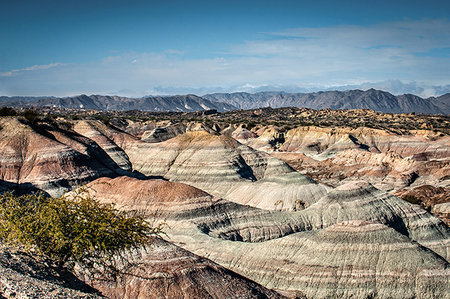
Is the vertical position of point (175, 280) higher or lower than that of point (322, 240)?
higher

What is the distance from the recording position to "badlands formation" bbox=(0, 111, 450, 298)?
22.4m

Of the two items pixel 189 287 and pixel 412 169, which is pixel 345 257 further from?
pixel 412 169

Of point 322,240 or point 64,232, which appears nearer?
point 64,232

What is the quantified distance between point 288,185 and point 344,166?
95.0 feet

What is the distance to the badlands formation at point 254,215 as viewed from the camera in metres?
22.4

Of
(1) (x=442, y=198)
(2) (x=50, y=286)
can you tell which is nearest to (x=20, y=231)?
(2) (x=50, y=286)

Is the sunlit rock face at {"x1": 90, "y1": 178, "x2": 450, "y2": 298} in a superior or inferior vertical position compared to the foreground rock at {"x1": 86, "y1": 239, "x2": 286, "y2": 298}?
inferior

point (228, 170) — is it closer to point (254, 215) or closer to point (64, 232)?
point (254, 215)

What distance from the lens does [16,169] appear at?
50.3m

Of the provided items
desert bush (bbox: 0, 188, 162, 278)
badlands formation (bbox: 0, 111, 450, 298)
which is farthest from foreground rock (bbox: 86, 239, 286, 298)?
desert bush (bbox: 0, 188, 162, 278)

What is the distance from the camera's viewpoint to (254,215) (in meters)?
37.4

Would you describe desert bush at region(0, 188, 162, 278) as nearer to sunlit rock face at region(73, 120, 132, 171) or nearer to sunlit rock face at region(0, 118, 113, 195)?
sunlit rock face at region(0, 118, 113, 195)

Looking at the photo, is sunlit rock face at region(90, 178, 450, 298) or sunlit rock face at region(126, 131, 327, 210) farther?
sunlit rock face at region(126, 131, 327, 210)

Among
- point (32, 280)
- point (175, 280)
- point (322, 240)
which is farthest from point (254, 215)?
point (32, 280)
